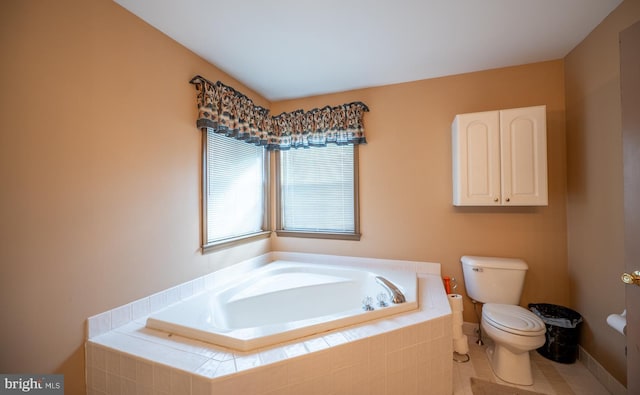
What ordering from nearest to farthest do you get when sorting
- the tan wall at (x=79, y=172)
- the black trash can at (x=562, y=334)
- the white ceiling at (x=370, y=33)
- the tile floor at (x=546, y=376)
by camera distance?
the tan wall at (x=79, y=172) < the white ceiling at (x=370, y=33) < the tile floor at (x=546, y=376) < the black trash can at (x=562, y=334)

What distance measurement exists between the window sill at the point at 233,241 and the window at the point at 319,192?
23cm

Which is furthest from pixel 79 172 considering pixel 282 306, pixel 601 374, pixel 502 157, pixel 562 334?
pixel 601 374

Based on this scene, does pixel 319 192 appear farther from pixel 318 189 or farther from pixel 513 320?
pixel 513 320

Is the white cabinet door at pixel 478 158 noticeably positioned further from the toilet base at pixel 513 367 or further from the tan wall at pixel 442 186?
the toilet base at pixel 513 367

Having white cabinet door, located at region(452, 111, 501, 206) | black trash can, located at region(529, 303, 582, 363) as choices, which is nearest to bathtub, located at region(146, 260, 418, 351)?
white cabinet door, located at region(452, 111, 501, 206)

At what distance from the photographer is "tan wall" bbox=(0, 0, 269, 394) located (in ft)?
3.48

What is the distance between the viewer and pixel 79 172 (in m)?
1.26

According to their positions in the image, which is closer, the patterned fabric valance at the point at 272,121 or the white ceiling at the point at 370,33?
the white ceiling at the point at 370,33

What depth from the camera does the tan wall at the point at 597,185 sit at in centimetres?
153

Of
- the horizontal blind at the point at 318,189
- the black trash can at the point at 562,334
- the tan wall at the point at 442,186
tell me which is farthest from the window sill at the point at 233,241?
the black trash can at the point at 562,334

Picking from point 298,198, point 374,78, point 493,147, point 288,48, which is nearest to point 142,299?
point 298,198

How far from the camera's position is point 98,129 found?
1337 mm

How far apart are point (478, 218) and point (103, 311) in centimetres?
291

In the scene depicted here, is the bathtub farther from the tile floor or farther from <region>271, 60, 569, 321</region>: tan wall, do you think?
the tile floor
